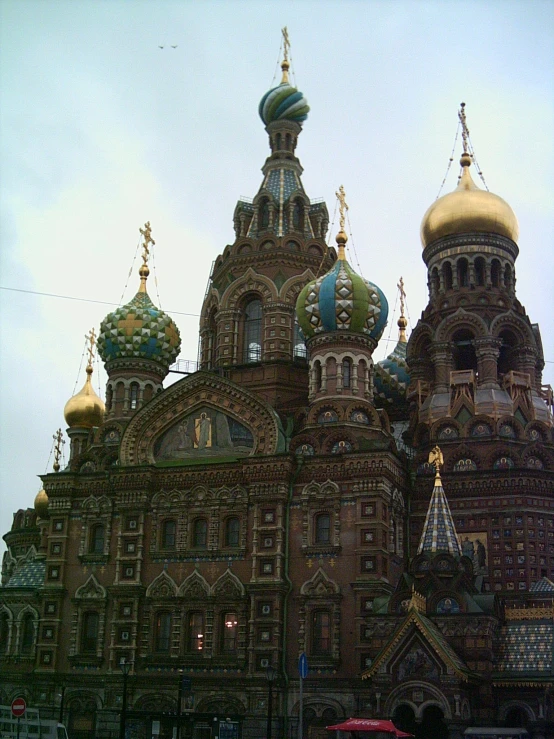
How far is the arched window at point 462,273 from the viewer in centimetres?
4238

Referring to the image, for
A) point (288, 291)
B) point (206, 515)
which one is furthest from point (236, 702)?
point (288, 291)

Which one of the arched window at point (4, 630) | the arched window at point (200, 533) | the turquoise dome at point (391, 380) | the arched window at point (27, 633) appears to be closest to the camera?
the arched window at point (200, 533)

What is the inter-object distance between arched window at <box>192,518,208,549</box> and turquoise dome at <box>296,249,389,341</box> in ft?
25.2

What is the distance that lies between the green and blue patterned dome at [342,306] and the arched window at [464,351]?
420 centimetres

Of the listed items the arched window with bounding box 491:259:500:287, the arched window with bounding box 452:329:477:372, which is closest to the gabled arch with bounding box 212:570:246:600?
the arched window with bounding box 452:329:477:372

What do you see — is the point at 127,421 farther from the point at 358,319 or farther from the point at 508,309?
the point at 508,309

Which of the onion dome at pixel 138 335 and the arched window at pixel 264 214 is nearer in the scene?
the onion dome at pixel 138 335

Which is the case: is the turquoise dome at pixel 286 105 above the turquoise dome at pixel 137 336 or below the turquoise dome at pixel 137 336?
above

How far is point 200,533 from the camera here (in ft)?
121

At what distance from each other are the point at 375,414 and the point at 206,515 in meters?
6.86

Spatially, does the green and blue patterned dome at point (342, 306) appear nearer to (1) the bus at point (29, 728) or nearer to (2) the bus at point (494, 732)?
(2) the bus at point (494, 732)

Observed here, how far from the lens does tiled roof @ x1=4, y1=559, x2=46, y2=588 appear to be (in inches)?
1735

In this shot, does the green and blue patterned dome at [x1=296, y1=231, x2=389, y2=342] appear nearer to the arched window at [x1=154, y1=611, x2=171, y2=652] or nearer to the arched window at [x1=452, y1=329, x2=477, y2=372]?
the arched window at [x1=452, y1=329, x2=477, y2=372]

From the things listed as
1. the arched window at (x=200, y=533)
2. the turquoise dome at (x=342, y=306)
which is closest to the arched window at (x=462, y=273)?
the turquoise dome at (x=342, y=306)
